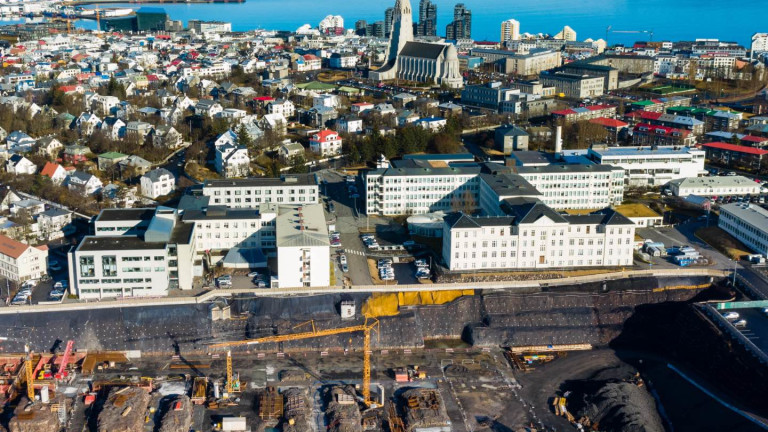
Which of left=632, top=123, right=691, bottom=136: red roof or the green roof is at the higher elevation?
left=632, top=123, right=691, bottom=136: red roof

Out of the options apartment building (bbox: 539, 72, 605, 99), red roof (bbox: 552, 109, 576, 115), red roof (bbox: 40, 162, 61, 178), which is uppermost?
apartment building (bbox: 539, 72, 605, 99)

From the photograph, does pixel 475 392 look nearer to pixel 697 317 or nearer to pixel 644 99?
pixel 697 317

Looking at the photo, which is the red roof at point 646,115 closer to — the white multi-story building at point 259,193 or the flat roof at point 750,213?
the flat roof at point 750,213

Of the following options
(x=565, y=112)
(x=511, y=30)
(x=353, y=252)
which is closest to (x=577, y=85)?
(x=565, y=112)

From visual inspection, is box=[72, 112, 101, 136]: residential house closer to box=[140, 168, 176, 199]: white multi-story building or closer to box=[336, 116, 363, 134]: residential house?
box=[140, 168, 176, 199]: white multi-story building

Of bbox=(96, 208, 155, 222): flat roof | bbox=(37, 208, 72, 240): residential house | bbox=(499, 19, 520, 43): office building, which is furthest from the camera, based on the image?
bbox=(499, 19, 520, 43): office building

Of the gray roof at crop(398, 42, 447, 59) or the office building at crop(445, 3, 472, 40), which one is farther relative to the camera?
the office building at crop(445, 3, 472, 40)

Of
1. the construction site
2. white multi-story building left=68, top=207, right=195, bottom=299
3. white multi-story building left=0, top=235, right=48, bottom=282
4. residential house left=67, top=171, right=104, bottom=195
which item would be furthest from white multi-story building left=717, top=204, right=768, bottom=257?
residential house left=67, top=171, right=104, bottom=195

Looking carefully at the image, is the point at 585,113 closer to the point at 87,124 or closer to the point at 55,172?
the point at 87,124
